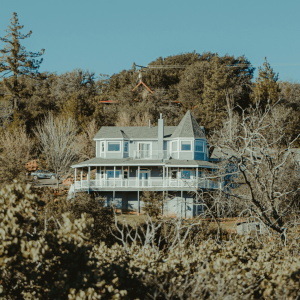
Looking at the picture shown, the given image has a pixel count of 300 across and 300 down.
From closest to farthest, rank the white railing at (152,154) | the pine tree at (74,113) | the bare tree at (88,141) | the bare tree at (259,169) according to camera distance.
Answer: the bare tree at (259,169)
the white railing at (152,154)
the bare tree at (88,141)
the pine tree at (74,113)

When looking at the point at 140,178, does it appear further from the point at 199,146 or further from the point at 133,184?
the point at 199,146

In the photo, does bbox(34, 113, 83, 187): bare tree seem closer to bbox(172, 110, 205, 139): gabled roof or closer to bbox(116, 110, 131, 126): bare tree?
bbox(116, 110, 131, 126): bare tree

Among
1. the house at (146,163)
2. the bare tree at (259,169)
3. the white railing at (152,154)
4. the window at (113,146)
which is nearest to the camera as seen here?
the bare tree at (259,169)

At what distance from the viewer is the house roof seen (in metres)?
33.3

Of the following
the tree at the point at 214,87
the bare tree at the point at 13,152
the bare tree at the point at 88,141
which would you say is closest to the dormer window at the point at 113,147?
the bare tree at the point at 88,141

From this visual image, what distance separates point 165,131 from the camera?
35.5 m

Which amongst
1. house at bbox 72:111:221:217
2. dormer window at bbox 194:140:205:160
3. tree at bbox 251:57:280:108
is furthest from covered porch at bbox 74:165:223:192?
tree at bbox 251:57:280:108

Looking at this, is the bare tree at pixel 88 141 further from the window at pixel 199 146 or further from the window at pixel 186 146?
the window at pixel 199 146

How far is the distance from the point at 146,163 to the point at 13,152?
506 inches

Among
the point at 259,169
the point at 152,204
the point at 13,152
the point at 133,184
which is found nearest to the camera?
the point at 259,169

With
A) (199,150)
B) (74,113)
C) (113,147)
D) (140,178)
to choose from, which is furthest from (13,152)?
(199,150)

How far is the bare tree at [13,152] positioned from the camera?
2788 centimetres

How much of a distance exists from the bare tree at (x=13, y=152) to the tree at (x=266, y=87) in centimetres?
2740

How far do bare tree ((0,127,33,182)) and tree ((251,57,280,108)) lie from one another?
89.9ft
